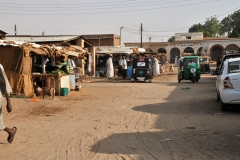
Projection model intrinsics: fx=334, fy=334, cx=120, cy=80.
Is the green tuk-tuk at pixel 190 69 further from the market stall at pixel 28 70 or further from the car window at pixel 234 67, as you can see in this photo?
the car window at pixel 234 67

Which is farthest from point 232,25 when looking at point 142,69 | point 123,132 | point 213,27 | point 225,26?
point 123,132

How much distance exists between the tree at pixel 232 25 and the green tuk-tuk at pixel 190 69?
56222mm

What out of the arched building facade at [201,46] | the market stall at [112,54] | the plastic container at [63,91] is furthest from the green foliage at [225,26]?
the plastic container at [63,91]

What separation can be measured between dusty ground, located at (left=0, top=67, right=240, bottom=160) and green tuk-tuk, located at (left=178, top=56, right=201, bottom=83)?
41.4 ft

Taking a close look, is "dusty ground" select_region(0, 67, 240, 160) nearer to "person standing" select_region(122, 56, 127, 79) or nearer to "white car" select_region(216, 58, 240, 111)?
"white car" select_region(216, 58, 240, 111)

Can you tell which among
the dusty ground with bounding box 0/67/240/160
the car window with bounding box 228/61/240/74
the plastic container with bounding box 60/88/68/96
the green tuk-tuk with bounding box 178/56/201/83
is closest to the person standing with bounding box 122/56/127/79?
the green tuk-tuk with bounding box 178/56/201/83

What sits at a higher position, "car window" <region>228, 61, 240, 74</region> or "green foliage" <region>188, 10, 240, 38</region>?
"green foliage" <region>188, 10, 240, 38</region>

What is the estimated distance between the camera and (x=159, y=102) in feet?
44.3

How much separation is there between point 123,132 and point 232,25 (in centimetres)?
7996

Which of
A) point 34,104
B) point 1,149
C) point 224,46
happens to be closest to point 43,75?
point 34,104

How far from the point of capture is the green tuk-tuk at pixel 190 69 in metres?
24.6

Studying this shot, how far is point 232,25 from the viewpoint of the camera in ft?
267

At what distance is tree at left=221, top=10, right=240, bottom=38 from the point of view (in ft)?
257

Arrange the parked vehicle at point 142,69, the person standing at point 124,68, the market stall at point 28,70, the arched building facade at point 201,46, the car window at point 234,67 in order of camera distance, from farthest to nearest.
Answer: the arched building facade at point 201,46 → the person standing at point 124,68 → the parked vehicle at point 142,69 → the market stall at point 28,70 → the car window at point 234,67
